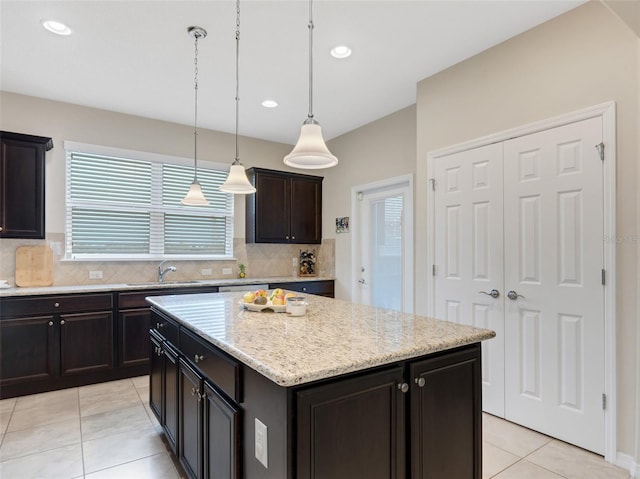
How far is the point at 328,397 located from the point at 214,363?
24.1 inches

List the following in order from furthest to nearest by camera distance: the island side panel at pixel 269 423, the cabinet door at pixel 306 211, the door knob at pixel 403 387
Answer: the cabinet door at pixel 306 211
the door knob at pixel 403 387
the island side panel at pixel 269 423

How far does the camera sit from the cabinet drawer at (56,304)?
10.6ft

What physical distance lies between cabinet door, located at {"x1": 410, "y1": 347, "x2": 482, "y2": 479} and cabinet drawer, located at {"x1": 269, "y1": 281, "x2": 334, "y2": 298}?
3.32m

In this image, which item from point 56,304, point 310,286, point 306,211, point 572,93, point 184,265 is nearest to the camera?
point 572,93

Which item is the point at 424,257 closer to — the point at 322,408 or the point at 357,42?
the point at 357,42

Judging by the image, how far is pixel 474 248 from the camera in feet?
9.94

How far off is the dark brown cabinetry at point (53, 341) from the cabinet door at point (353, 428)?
3.19 meters

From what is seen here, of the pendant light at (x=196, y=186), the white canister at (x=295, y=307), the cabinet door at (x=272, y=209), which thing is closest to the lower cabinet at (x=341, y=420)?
Answer: the white canister at (x=295, y=307)

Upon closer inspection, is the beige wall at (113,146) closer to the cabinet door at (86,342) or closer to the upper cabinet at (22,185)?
the upper cabinet at (22,185)

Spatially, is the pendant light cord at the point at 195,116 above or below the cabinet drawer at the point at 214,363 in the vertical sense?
above

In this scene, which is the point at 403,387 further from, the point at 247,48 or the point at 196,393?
the point at 247,48

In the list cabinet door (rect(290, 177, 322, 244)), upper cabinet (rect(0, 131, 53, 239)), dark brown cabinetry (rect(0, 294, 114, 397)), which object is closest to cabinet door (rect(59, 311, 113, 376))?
dark brown cabinetry (rect(0, 294, 114, 397))

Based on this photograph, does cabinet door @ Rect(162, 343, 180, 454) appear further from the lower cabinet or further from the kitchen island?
the lower cabinet

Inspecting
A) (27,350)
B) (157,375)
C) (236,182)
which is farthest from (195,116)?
(157,375)
